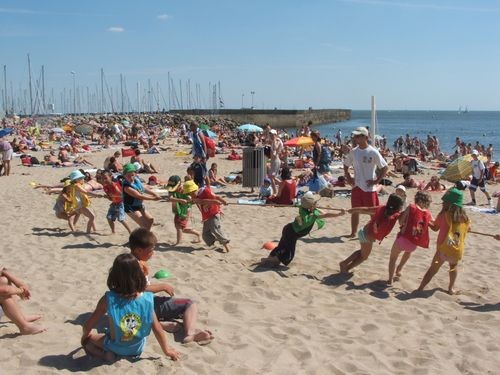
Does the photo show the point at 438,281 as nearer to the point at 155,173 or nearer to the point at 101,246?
the point at 101,246

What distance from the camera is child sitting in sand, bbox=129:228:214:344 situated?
4418mm

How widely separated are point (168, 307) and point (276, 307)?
1187 millimetres

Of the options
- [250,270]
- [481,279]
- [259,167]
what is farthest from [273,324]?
[259,167]

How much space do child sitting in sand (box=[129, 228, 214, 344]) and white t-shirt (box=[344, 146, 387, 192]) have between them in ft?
12.6

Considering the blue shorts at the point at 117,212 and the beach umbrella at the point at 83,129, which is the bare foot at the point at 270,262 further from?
the beach umbrella at the point at 83,129

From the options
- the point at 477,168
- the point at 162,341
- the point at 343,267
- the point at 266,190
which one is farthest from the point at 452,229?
the point at 477,168

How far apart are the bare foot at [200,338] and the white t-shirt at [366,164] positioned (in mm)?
4013

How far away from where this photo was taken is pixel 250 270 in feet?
21.5

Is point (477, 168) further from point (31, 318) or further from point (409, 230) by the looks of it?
point (31, 318)

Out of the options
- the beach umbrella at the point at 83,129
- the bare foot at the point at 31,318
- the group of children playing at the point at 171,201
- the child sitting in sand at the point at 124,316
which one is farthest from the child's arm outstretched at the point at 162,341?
the beach umbrella at the point at 83,129

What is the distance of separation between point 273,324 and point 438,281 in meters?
2.47

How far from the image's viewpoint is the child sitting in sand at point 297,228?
21.1 ft

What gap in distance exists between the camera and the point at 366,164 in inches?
300

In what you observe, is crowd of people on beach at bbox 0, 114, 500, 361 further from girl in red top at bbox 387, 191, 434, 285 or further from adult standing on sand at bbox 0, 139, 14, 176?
adult standing on sand at bbox 0, 139, 14, 176
